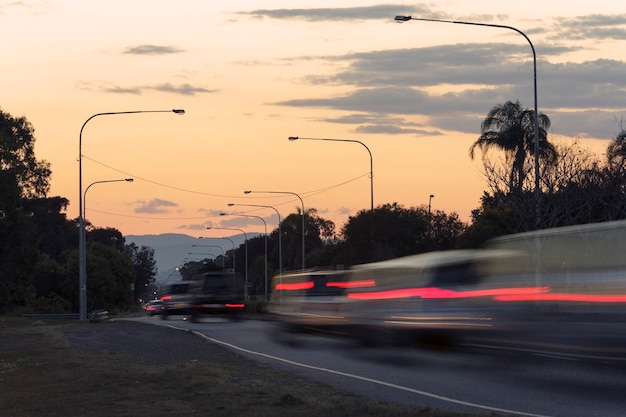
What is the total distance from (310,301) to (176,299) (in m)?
23.0

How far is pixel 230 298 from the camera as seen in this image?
4541cm

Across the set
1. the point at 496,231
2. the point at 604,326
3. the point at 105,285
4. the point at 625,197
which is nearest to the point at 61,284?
the point at 105,285

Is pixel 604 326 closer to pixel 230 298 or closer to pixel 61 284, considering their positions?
pixel 230 298

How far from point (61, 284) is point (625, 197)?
69.0 meters

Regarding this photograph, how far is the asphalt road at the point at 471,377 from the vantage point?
14.9 meters

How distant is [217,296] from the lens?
149ft

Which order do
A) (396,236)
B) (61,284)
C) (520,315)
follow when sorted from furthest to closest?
(61,284) → (396,236) → (520,315)

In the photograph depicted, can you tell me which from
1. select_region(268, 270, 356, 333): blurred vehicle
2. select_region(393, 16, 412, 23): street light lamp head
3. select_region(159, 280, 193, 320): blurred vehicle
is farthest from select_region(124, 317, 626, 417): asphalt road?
select_region(159, 280, 193, 320): blurred vehicle

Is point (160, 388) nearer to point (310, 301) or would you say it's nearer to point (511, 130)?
point (310, 301)

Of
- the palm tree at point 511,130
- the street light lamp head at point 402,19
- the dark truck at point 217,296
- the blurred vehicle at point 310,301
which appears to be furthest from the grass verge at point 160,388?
the palm tree at point 511,130

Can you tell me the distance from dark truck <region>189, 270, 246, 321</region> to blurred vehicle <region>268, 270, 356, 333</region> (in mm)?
15736

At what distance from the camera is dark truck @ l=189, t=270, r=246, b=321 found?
149 ft

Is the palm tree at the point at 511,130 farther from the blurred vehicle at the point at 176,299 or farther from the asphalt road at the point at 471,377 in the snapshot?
the asphalt road at the point at 471,377

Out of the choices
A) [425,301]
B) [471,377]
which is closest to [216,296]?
[425,301]
